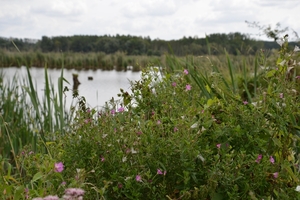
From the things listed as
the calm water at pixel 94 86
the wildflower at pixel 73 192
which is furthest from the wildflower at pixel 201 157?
the calm water at pixel 94 86

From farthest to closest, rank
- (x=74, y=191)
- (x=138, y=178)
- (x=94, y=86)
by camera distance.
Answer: (x=94, y=86)
(x=138, y=178)
(x=74, y=191)

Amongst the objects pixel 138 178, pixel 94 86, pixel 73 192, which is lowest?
pixel 94 86

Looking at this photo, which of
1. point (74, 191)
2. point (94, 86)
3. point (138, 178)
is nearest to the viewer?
point (74, 191)

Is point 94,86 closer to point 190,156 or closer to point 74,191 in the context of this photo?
point 190,156

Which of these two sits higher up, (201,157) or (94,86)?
(201,157)

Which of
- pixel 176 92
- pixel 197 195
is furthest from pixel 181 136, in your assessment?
pixel 176 92

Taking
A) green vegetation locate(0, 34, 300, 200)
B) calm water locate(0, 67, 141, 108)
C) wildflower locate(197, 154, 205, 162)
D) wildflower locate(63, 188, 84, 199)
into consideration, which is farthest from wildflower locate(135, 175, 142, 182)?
calm water locate(0, 67, 141, 108)

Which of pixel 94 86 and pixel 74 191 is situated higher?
pixel 74 191

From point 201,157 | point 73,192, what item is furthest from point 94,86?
point 73,192

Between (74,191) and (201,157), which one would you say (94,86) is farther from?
(74,191)

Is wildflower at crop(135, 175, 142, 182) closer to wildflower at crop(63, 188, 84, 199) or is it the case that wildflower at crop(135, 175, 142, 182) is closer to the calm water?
wildflower at crop(63, 188, 84, 199)

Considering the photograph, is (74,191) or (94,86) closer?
(74,191)

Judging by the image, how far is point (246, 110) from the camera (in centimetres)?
139

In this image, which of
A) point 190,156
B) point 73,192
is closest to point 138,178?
point 190,156
